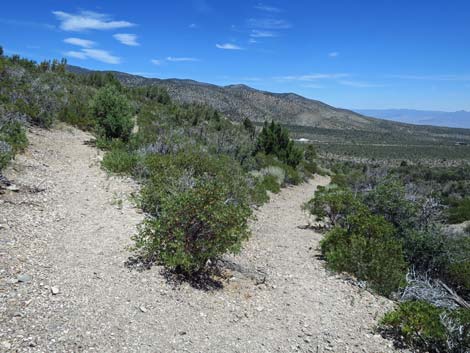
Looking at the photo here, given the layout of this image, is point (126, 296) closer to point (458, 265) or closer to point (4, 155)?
point (4, 155)

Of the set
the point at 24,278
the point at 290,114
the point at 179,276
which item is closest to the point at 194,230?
the point at 179,276

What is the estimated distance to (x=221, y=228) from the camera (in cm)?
620

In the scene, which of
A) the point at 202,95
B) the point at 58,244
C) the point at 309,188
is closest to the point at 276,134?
the point at 309,188

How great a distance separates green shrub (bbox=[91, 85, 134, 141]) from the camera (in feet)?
49.3

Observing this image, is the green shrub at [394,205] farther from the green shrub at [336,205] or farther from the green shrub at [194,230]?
the green shrub at [194,230]

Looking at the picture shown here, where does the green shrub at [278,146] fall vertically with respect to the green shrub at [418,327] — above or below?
above

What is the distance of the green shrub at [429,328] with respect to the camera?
5266 mm

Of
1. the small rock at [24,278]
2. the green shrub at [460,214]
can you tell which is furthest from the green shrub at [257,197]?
the green shrub at [460,214]

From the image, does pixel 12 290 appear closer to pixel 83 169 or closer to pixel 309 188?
pixel 83 169

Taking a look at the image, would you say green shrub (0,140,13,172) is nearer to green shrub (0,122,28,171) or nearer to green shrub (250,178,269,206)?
green shrub (0,122,28,171)

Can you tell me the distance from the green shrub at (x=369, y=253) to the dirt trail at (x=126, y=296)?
1.45ft

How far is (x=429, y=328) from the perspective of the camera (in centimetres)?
536

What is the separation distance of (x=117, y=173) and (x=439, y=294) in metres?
8.26

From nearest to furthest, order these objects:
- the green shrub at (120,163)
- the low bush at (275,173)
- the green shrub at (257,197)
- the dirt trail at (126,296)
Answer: the dirt trail at (126,296)
the green shrub at (120,163)
the green shrub at (257,197)
the low bush at (275,173)
